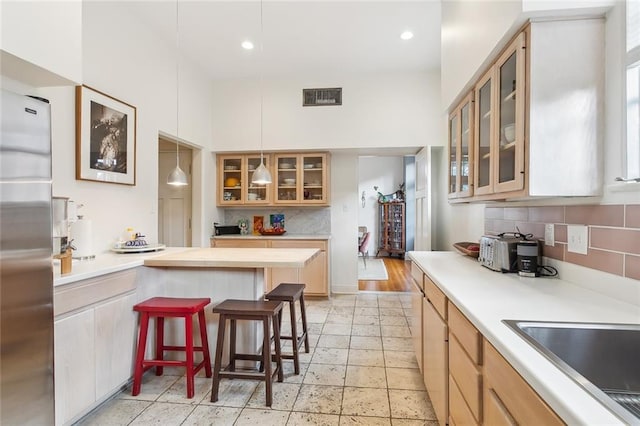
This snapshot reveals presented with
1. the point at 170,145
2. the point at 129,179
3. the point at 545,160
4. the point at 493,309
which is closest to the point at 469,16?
the point at 545,160

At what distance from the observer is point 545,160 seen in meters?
1.41

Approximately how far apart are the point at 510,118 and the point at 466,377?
1.26 meters

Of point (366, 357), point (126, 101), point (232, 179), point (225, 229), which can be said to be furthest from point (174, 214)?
point (366, 357)

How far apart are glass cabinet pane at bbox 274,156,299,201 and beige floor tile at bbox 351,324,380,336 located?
2071 mm

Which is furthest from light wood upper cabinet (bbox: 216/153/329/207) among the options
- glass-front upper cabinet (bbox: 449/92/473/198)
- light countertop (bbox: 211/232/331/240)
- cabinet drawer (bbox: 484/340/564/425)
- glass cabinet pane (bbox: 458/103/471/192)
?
cabinet drawer (bbox: 484/340/564/425)

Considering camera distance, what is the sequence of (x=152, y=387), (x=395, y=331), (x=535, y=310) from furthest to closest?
1. (x=395, y=331)
2. (x=152, y=387)
3. (x=535, y=310)

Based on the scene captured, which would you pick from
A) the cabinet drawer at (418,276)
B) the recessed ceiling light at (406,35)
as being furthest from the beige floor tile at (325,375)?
the recessed ceiling light at (406,35)

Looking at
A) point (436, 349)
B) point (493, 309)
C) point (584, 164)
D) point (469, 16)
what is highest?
point (469, 16)

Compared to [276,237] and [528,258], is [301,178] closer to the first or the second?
[276,237]

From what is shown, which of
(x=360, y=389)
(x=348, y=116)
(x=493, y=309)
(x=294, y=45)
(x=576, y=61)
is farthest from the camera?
(x=348, y=116)

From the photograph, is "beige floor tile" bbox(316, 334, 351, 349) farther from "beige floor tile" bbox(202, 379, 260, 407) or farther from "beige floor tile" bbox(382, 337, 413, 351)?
"beige floor tile" bbox(202, 379, 260, 407)

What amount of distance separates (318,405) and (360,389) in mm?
340

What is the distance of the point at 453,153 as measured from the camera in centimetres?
280

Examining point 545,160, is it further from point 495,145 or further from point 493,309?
point 493,309
